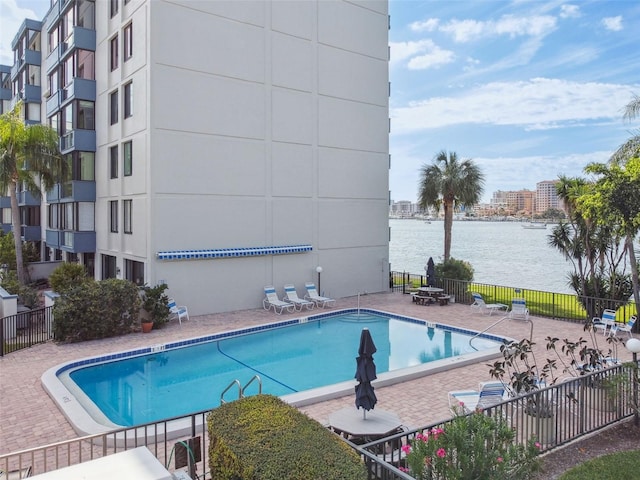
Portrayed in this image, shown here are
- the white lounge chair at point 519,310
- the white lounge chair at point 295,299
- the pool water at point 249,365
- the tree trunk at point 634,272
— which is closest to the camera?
the pool water at point 249,365

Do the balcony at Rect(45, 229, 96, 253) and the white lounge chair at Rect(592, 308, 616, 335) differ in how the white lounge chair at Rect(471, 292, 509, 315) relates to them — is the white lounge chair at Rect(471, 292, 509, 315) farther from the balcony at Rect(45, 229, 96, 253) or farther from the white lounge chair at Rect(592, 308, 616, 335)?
the balcony at Rect(45, 229, 96, 253)

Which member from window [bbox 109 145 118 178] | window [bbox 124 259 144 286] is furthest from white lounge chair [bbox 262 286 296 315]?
window [bbox 109 145 118 178]

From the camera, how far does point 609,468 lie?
687cm

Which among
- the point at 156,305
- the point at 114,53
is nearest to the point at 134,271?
the point at 156,305

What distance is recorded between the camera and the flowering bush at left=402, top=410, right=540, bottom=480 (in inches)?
208

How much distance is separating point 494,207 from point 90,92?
94.0 metres

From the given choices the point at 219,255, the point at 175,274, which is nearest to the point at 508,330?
the point at 219,255

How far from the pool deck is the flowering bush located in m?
3.43

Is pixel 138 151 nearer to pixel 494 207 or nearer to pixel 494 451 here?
pixel 494 451

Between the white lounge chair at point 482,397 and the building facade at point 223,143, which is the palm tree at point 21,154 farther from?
the white lounge chair at point 482,397

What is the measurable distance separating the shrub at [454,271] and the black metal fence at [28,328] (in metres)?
16.5

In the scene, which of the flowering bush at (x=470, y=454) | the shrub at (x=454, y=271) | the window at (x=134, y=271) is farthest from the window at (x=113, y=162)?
the flowering bush at (x=470, y=454)

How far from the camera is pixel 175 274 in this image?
1830 cm

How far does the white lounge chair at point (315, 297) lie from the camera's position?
2094 cm
